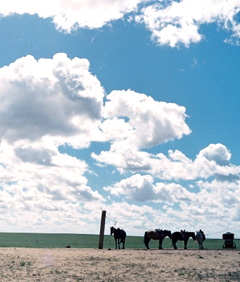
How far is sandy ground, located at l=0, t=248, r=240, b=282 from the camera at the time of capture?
56.9 feet

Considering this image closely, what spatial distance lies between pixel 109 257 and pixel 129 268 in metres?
4.66

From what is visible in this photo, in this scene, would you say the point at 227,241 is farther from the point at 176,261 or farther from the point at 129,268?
the point at 129,268

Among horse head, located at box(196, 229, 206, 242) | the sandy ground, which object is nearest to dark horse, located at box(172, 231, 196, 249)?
horse head, located at box(196, 229, 206, 242)

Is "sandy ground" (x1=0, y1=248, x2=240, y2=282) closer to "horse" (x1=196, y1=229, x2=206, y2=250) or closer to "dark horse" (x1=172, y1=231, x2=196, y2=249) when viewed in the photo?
"horse" (x1=196, y1=229, x2=206, y2=250)

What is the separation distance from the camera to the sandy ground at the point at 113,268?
56.9 feet

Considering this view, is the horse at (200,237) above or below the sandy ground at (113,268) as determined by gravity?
above


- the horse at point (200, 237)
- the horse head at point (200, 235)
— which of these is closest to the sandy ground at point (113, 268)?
the horse at point (200, 237)

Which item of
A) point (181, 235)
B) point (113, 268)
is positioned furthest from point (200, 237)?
point (113, 268)

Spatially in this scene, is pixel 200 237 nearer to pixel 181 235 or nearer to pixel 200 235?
pixel 200 235

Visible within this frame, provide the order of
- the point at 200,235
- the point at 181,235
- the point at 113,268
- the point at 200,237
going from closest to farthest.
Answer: the point at 113,268
the point at 200,237
the point at 200,235
the point at 181,235

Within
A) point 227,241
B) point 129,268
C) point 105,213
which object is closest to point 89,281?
point 129,268

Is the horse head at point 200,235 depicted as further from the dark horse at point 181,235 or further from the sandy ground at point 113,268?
the sandy ground at point 113,268

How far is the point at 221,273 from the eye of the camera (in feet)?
60.7

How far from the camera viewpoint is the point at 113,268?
1966cm
